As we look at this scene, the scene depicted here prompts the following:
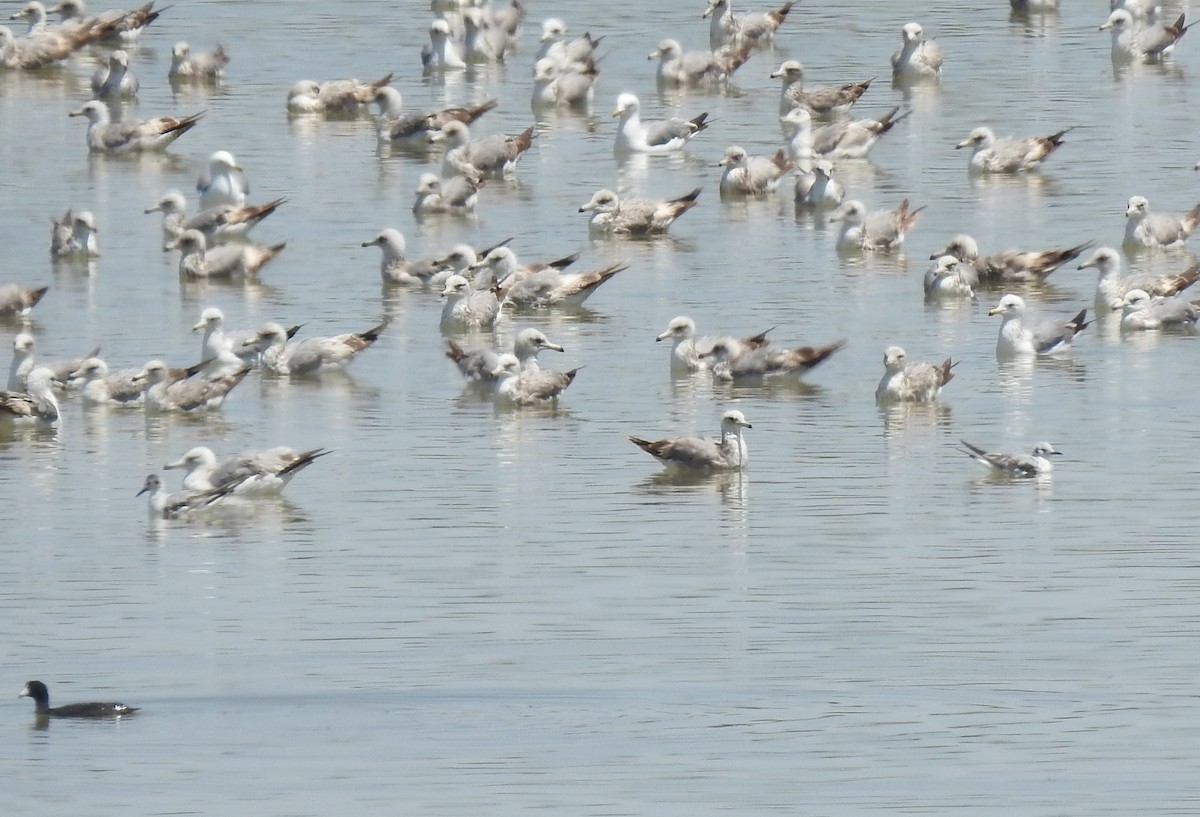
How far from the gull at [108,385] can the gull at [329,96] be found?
Result: 11.3 m

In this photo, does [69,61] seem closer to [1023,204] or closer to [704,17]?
[704,17]

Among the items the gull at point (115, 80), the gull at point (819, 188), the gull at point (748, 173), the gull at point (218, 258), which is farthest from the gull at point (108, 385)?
the gull at point (115, 80)

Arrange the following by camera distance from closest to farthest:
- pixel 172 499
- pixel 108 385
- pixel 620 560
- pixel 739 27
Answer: pixel 620 560
pixel 172 499
pixel 108 385
pixel 739 27

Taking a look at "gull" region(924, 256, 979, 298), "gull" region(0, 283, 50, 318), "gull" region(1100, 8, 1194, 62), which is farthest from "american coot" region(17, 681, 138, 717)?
"gull" region(1100, 8, 1194, 62)

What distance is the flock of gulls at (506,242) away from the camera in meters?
18.1

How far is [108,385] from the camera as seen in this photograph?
18.4 meters

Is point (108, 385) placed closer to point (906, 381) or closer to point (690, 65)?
point (906, 381)

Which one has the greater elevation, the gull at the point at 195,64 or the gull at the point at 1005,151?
the gull at the point at 195,64

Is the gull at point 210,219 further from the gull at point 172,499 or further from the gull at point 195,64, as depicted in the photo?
the gull at point 172,499

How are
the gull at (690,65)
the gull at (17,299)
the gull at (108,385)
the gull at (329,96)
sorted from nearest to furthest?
the gull at (108,385) → the gull at (17,299) → the gull at (329,96) → the gull at (690,65)

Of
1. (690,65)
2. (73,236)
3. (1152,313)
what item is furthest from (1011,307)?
(690,65)

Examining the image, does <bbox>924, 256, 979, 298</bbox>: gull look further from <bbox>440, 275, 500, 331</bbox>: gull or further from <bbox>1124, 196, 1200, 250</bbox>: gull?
<bbox>440, 275, 500, 331</bbox>: gull

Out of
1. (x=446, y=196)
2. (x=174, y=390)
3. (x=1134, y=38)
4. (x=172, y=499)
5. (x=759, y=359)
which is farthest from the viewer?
(x=1134, y=38)

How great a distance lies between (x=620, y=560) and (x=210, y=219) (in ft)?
34.0
